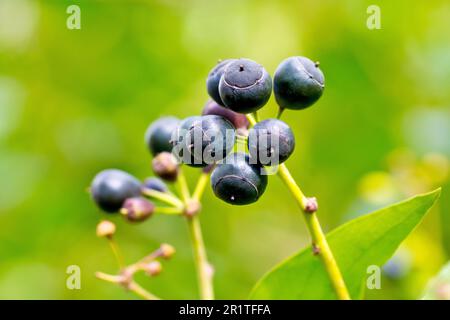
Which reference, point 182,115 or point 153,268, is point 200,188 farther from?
point 182,115

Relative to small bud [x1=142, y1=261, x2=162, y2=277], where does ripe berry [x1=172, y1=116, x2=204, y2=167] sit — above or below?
above

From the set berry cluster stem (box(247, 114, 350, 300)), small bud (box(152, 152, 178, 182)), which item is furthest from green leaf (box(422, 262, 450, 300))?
small bud (box(152, 152, 178, 182))

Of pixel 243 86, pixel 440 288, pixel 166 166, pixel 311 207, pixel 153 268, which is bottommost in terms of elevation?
pixel 440 288

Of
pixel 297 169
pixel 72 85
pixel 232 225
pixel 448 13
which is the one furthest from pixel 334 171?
pixel 72 85

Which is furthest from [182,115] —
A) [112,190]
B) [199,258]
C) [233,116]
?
[233,116]

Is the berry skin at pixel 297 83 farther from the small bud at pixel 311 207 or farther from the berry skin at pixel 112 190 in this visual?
the berry skin at pixel 112 190

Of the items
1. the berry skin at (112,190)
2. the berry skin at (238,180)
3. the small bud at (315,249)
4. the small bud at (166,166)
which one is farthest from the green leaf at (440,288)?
the berry skin at (112,190)

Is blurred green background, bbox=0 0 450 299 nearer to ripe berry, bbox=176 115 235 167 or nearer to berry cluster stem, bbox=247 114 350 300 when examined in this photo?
berry cluster stem, bbox=247 114 350 300
